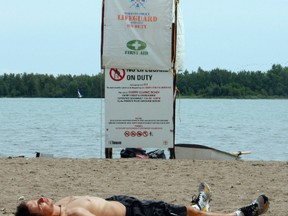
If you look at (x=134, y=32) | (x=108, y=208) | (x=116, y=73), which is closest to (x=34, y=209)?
(x=108, y=208)

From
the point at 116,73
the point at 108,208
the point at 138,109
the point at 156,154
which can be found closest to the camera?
the point at 108,208

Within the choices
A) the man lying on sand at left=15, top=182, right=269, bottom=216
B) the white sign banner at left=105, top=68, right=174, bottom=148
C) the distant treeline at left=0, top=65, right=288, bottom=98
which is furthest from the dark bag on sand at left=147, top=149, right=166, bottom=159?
the distant treeline at left=0, top=65, right=288, bottom=98

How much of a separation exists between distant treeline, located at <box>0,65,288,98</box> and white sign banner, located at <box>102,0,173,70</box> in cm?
5899

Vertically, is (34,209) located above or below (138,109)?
below

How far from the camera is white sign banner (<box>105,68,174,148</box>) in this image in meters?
16.1

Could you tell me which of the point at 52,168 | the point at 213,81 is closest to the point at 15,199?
the point at 52,168

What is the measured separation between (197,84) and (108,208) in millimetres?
68682

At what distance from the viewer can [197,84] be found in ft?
253

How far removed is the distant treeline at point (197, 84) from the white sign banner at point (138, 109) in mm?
58827

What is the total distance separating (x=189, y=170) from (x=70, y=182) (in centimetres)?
225

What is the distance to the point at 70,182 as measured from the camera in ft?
42.7

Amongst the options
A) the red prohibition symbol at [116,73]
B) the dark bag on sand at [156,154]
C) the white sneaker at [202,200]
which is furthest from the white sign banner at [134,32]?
the white sneaker at [202,200]

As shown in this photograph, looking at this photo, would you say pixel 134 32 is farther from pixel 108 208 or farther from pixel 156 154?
pixel 108 208

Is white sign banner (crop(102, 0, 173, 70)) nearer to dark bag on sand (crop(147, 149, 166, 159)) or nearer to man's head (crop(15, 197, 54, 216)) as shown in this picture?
dark bag on sand (crop(147, 149, 166, 159))
